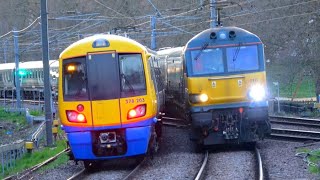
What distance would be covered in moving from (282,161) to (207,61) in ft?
10.8

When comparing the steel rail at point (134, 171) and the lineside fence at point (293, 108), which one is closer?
the steel rail at point (134, 171)

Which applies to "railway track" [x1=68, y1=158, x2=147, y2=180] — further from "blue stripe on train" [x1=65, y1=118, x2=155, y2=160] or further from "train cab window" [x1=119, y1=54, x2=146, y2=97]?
"train cab window" [x1=119, y1=54, x2=146, y2=97]

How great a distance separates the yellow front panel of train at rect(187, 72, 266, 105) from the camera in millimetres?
14797

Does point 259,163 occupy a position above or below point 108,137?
→ below

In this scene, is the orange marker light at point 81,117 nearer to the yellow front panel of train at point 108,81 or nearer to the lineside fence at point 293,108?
the yellow front panel of train at point 108,81

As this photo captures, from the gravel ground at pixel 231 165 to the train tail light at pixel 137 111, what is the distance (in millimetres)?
1751

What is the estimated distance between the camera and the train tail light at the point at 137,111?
12961 mm

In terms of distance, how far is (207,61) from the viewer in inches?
594

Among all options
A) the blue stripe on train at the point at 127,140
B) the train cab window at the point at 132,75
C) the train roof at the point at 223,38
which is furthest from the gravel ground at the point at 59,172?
the train roof at the point at 223,38

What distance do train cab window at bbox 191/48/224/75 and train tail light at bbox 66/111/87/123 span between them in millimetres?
3295

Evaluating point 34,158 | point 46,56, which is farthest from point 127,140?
point 46,56

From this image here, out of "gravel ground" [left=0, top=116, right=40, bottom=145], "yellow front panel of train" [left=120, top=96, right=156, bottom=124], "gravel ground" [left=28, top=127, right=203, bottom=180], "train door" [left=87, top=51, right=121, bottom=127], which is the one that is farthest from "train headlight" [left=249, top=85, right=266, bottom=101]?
"gravel ground" [left=0, top=116, right=40, bottom=145]

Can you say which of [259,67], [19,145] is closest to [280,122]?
[259,67]

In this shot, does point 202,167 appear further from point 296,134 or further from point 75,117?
point 296,134
